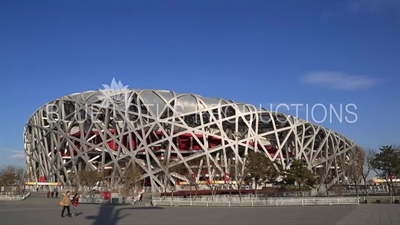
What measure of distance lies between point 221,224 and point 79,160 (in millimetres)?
55114

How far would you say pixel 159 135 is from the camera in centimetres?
6531

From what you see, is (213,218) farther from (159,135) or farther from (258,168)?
(159,135)

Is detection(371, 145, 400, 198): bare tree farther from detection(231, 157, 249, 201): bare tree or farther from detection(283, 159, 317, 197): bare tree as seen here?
Answer: detection(231, 157, 249, 201): bare tree

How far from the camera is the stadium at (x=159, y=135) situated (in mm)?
62281

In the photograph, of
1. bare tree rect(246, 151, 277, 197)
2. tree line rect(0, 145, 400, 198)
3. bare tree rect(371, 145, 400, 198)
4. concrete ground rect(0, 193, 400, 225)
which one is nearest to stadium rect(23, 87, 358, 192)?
tree line rect(0, 145, 400, 198)

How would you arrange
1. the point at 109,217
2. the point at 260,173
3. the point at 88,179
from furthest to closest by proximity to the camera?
the point at 88,179, the point at 260,173, the point at 109,217

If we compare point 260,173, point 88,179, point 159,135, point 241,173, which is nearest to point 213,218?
point 260,173

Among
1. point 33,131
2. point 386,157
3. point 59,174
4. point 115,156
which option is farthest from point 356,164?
point 33,131

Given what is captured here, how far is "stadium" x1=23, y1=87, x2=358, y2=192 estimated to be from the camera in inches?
2452

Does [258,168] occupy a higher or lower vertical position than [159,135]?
lower

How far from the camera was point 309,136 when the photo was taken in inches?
2857

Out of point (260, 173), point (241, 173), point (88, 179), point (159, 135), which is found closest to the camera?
point (260, 173)

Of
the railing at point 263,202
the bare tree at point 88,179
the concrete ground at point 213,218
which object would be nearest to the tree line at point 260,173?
the bare tree at point 88,179

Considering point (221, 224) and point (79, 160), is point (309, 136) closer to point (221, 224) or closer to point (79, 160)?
point (79, 160)
